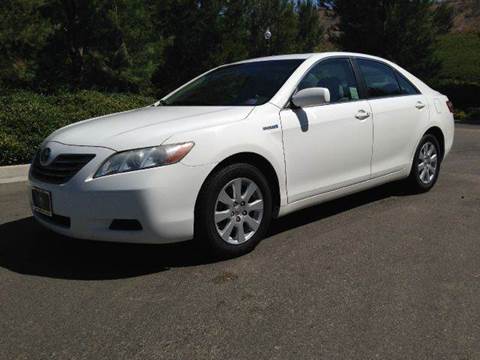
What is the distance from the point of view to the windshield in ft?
13.6

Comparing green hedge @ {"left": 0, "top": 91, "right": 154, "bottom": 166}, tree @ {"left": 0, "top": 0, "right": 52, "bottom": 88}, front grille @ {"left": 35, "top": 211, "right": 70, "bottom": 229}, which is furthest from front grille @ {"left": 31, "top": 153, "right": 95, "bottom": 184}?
tree @ {"left": 0, "top": 0, "right": 52, "bottom": 88}

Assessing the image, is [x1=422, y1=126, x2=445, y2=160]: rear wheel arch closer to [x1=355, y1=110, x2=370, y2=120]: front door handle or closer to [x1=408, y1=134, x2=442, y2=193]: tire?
[x1=408, y1=134, x2=442, y2=193]: tire

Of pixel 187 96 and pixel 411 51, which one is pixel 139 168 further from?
pixel 411 51

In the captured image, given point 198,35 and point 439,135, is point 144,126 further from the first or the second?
point 198,35

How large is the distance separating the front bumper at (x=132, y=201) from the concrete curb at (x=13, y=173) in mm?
3816

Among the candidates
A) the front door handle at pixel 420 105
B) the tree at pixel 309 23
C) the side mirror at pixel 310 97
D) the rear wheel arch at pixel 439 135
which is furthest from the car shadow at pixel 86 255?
the tree at pixel 309 23

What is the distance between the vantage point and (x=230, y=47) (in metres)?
17.0

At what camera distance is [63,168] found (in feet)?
11.5

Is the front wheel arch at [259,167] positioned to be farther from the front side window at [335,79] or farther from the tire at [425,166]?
the tire at [425,166]

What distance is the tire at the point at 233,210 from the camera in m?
3.49

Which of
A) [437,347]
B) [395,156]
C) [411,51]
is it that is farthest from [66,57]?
[411,51]

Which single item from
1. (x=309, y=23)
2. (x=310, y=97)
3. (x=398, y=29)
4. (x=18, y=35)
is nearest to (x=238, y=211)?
(x=310, y=97)

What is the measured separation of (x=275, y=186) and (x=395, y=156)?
1.67 m

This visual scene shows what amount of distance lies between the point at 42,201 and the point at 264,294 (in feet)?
5.64
